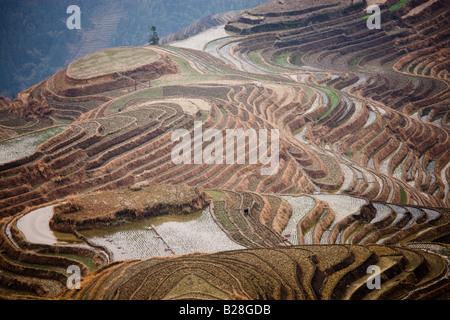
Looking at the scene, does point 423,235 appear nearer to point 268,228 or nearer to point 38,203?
point 268,228

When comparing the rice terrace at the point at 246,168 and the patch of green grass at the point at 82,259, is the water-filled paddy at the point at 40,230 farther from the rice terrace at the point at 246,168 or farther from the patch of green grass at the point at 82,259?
the patch of green grass at the point at 82,259

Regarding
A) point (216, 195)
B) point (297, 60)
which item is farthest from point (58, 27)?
point (216, 195)

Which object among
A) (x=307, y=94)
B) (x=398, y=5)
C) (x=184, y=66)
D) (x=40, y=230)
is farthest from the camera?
(x=398, y=5)

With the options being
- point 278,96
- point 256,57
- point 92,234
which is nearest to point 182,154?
point 92,234

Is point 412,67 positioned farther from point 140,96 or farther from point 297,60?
point 140,96

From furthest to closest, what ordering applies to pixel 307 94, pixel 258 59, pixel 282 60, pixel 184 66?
pixel 282 60 < pixel 258 59 < pixel 184 66 < pixel 307 94

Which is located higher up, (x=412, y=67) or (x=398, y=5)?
(x=398, y=5)
